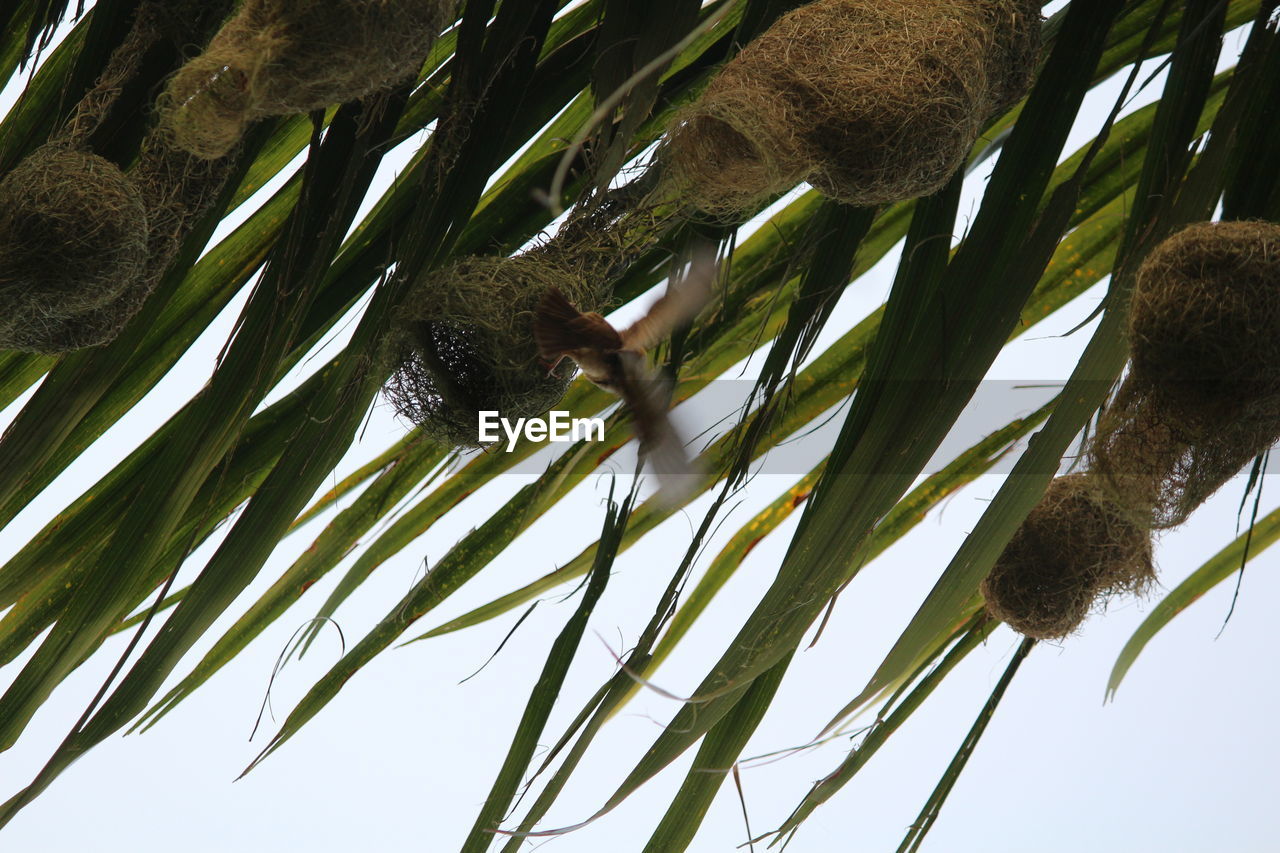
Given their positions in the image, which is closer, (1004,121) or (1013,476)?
(1013,476)

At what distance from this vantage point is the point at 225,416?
567 mm

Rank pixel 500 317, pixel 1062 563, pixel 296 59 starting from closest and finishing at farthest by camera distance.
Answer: pixel 296 59 < pixel 500 317 < pixel 1062 563

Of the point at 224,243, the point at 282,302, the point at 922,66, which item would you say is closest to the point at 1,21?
the point at 224,243

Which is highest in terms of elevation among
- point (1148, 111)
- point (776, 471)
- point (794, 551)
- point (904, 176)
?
point (1148, 111)

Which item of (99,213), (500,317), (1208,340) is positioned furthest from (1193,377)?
(99,213)

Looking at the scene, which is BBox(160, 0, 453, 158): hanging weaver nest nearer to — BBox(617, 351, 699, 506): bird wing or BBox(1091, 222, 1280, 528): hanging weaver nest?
BBox(617, 351, 699, 506): bird wing

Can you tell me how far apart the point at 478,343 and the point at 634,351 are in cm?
10

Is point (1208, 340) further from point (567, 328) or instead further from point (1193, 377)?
point (567, 328)

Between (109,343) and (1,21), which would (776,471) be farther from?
(1,21)

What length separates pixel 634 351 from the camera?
1.62 feet

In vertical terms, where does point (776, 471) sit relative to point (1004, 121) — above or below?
below

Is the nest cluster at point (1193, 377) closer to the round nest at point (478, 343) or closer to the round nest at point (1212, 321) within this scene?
the round nest at point (1212, 321)

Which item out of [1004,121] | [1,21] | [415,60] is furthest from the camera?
[1004,121]

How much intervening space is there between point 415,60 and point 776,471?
0.50 m
